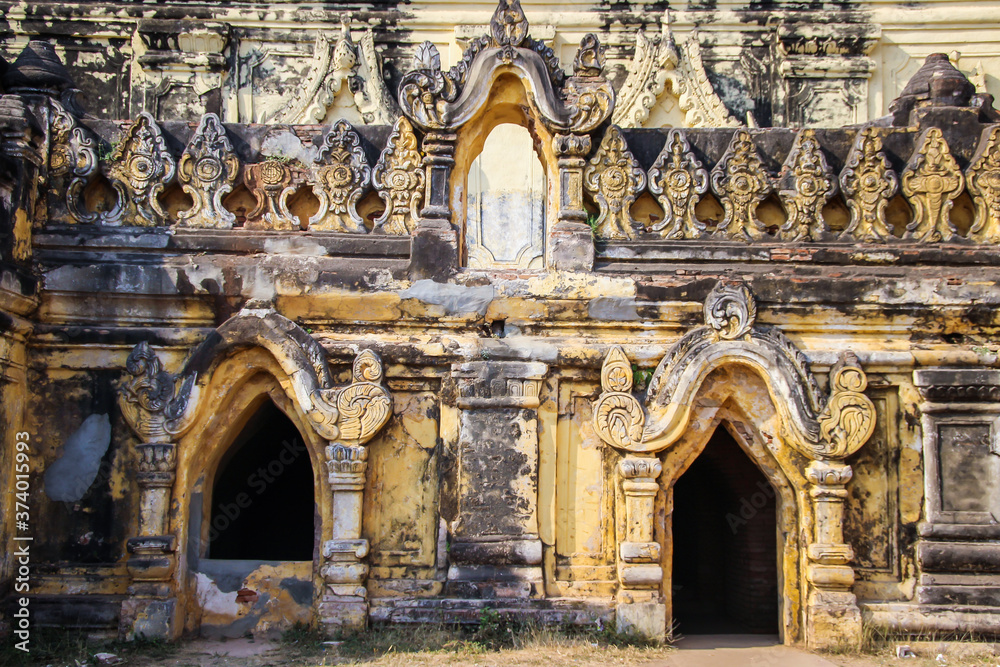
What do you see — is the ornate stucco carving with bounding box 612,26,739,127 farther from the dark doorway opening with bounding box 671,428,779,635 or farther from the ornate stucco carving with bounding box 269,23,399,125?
the dark doorway opening with bounding box 671,428,779,635

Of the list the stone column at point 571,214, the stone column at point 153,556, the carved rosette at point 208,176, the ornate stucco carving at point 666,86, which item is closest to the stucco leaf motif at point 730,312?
the stone column at point 571,214

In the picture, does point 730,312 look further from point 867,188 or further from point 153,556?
point 153,556

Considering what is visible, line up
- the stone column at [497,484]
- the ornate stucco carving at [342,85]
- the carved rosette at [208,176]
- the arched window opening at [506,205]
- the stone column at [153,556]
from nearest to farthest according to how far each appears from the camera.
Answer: the stone column at [153,556] < the stone column at [497,484] < the carved rosette at [208,176] < the arched window opening at [506,205] < the ornate stucco carving at [342,85]

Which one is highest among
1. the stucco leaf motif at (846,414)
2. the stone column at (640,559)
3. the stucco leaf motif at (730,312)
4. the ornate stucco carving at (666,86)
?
the ornate stucco carving at (666,86)

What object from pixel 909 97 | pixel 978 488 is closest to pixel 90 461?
pixel 978 488

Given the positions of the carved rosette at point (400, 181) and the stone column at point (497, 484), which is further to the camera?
the carved rosette at point (400, 181)

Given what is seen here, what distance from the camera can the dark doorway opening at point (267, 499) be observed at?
948cm

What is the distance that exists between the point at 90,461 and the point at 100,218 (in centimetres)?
193

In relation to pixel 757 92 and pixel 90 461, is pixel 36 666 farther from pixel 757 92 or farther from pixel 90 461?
pixel 757 92

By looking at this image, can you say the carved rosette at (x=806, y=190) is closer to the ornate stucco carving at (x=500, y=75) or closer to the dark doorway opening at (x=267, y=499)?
the ornate stucco carving at (x=500, y=75)

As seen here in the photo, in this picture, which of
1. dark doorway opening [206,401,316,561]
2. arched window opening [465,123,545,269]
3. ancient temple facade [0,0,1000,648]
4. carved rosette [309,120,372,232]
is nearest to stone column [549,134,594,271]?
ancient temple facade [0,0,1000,648]

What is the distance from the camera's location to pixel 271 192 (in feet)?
23.9

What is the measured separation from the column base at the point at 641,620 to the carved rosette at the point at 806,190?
3143mm

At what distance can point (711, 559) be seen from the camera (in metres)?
10.6
